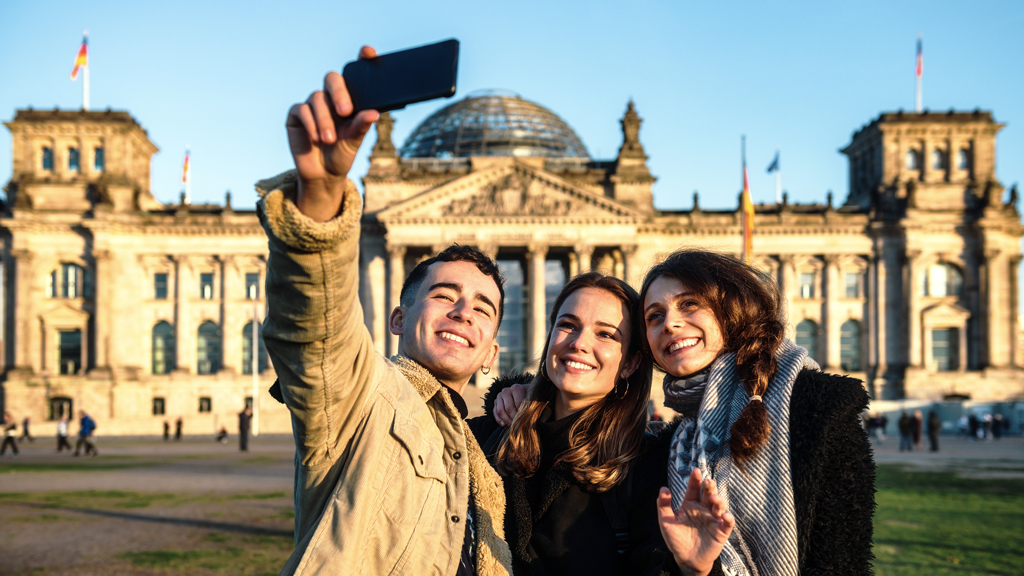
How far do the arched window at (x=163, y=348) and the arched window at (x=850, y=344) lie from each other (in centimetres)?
5031

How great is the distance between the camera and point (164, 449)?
112ft

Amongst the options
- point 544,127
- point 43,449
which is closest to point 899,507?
point 43,449

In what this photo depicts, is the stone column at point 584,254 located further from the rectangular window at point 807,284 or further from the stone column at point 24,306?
the stone column at point 24,306

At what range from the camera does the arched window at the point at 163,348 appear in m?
58.8

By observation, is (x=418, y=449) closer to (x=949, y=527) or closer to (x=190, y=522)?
(x=190, y=522)

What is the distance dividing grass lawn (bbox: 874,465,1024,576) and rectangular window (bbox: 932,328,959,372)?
4157cm

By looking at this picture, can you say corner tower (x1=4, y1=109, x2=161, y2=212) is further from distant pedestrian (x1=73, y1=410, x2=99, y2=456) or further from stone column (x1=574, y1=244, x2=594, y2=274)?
stone column (x1=574, y1=244, x2=594, y2=274)

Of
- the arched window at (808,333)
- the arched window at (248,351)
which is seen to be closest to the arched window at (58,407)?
the arched window at (248,351)

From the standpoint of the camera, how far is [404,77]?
7.33 ft

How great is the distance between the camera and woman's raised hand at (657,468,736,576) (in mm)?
2885

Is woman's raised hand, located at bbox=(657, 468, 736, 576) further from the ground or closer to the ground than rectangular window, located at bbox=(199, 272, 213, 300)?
closer to the ground

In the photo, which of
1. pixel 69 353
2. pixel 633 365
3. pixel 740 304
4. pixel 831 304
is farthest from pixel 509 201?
pixel 740 304

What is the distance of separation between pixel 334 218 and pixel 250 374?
59083 millimetres

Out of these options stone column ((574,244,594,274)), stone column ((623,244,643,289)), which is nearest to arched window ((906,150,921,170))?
stone column ((623,244,643,289))
